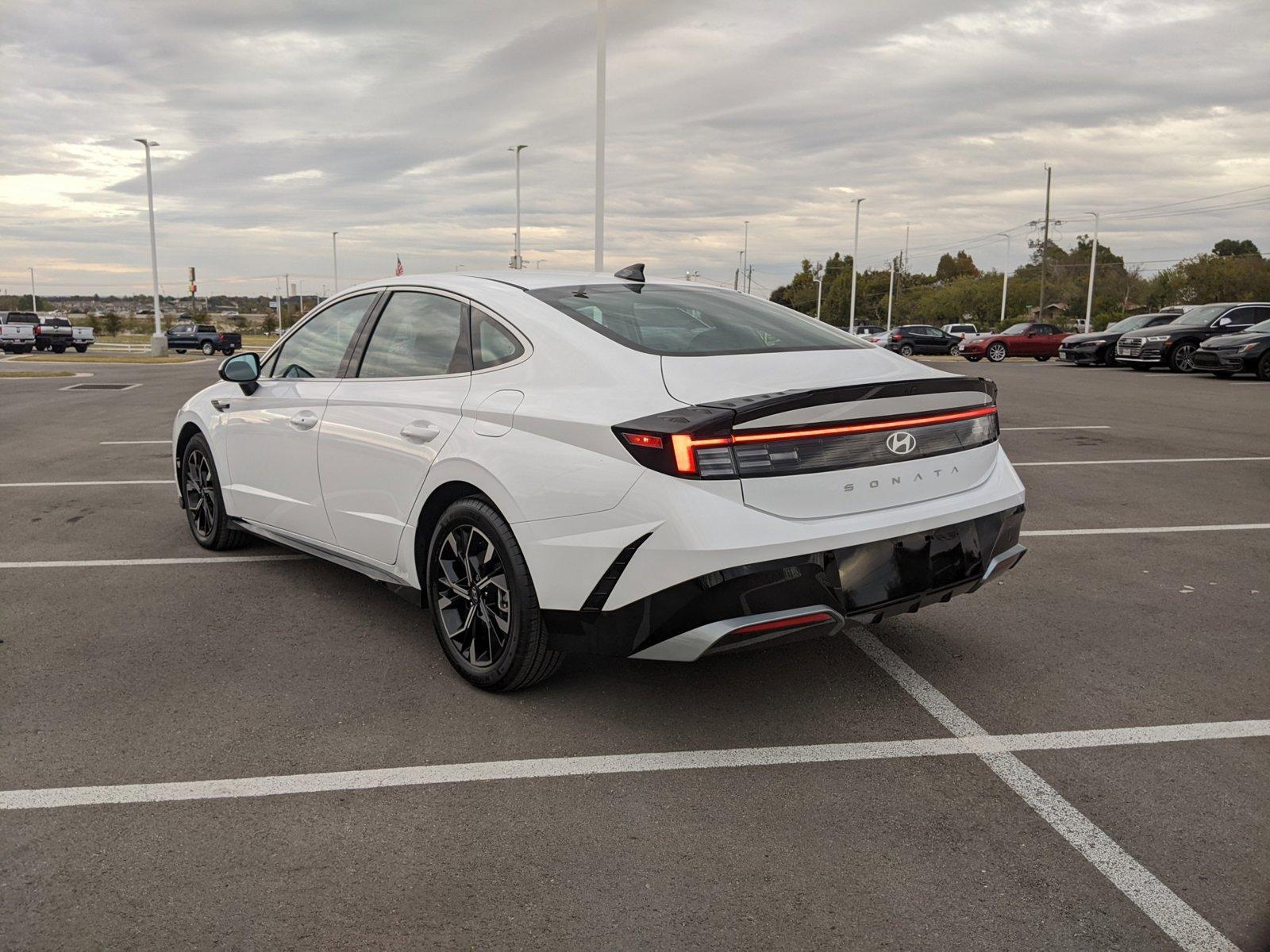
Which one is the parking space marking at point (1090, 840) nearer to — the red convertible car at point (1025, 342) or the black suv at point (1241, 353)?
the black suv at point (1241, 353)

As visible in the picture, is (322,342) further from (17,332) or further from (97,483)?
(17,332)

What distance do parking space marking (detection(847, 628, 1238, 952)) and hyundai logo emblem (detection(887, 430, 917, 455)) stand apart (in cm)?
104

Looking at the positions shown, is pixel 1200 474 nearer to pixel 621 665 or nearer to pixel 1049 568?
pixel 1049 568

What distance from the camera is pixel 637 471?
129 inches

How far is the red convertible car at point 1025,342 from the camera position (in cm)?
3888

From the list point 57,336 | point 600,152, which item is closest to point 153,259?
point 57,336

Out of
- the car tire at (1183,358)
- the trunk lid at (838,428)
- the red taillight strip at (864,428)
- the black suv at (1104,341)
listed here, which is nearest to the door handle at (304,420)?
the trunk lid at (838,428)

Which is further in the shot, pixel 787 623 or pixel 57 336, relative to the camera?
pixel 57 336

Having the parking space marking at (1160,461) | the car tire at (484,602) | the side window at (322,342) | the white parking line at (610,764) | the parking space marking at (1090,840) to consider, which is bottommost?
the white parking line at (610,764)

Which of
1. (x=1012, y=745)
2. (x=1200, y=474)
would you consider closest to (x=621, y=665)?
(x=1012, y=745)

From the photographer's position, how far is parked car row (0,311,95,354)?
4234 centimetres

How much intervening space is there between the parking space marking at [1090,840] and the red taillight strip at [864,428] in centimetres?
111

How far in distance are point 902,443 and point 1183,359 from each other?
27.3 m

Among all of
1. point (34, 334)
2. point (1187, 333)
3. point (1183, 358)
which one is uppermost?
point (1187, 333)
